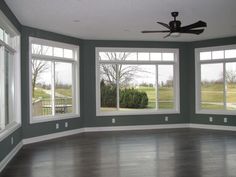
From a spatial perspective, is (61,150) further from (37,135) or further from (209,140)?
(209,140)

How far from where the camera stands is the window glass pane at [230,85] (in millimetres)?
8461

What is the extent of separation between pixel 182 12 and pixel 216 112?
4.19 metres

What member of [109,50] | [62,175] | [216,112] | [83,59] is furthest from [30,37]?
[216,112]

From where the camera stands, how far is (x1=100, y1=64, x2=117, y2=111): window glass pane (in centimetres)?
862

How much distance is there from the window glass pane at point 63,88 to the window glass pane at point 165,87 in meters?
2.87

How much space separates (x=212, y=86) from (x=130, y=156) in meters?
4.59

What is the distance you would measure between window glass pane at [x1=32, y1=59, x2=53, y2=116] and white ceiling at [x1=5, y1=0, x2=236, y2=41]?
98 cm

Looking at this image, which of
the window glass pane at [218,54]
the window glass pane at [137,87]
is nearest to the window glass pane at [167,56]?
the window glass pane at [137,87]

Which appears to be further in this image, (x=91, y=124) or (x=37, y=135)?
(x=91, y=124)

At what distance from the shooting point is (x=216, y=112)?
8.64 metres

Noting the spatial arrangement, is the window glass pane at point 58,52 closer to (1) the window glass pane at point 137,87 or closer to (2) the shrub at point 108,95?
(2) the shrub at point 108,95

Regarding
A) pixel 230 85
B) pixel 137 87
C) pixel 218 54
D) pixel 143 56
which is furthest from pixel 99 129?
pixel 218 54

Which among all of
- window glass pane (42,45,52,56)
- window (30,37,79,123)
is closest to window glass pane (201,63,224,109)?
window (30,37,79,123)

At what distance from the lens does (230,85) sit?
28.0ft
